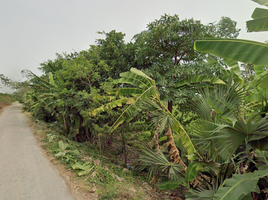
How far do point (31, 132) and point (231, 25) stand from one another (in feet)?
55.3

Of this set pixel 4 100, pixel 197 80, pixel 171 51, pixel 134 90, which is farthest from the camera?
pixel 4 100

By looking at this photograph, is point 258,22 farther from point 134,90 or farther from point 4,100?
point 4,100

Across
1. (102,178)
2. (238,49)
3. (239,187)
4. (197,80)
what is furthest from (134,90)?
(239,187)

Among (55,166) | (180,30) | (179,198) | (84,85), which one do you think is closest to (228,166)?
(179,198)

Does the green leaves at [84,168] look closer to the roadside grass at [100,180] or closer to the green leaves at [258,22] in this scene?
the roadside grass at [100,180]

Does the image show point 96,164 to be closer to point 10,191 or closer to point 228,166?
point 10,191

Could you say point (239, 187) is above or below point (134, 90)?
below

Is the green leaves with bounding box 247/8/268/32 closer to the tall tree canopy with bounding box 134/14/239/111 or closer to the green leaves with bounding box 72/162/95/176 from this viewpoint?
the tall tree canopy with bounding box 134/14/239/111

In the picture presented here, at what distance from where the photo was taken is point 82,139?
10391mm

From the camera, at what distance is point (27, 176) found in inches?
194

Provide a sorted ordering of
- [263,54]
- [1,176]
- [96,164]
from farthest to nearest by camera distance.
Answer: [96,164]
[1,176]
[263,54]

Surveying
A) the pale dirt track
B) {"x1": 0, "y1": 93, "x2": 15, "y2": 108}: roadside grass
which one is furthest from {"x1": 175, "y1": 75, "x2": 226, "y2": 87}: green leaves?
{"x1": 0, "y1": 93, "x2": 15, "y2": 108}: roadside grass

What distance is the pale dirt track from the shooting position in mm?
4137

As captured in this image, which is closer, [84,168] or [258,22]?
[258,22]
